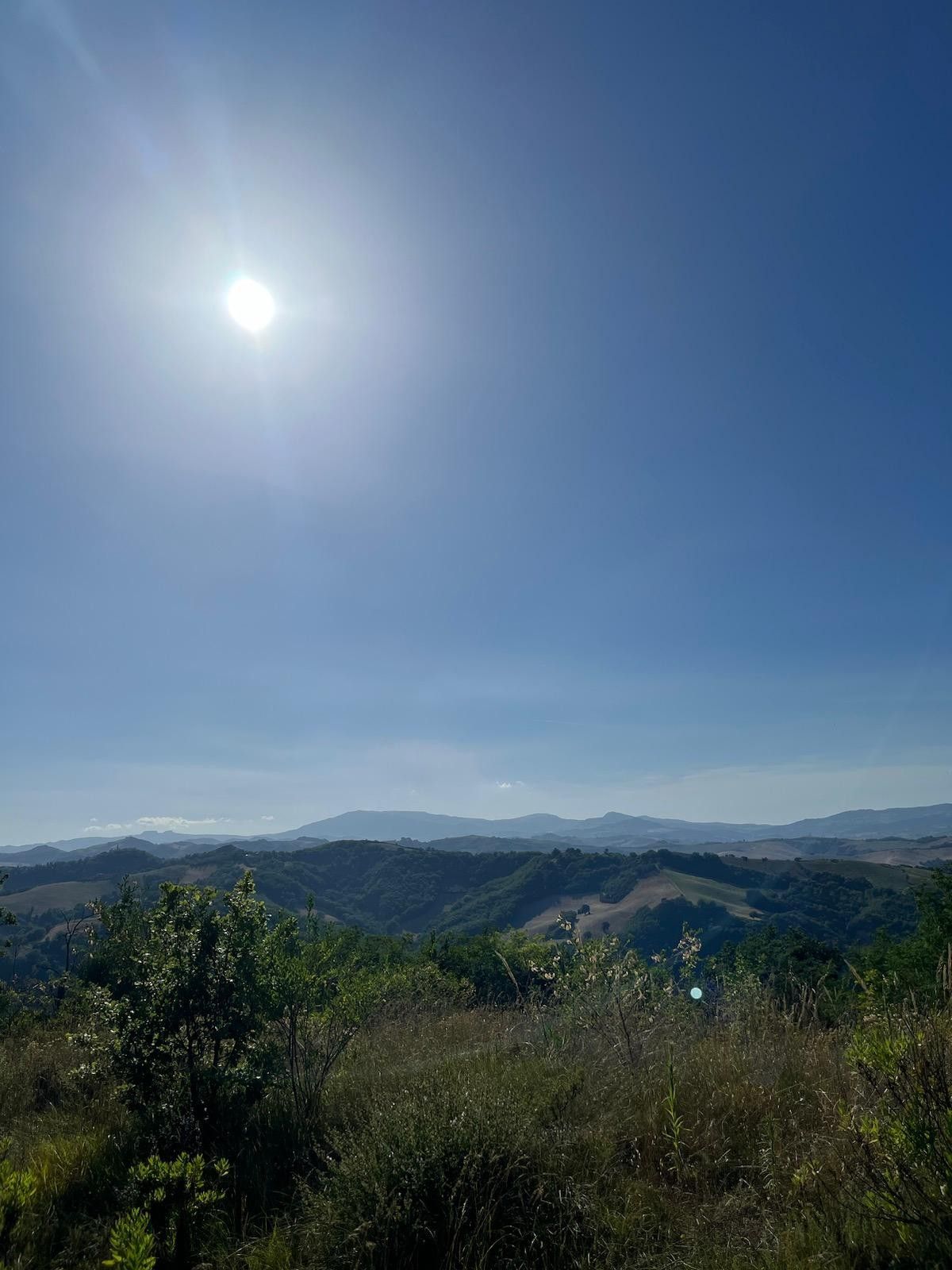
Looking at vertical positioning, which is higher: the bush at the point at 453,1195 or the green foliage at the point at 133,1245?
the green foliage at the point at 133,1245

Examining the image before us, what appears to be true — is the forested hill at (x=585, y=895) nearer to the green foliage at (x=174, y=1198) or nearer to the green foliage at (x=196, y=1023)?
the green foliage at (x=196, y=1023)

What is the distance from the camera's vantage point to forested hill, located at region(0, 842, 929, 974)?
131125 mm

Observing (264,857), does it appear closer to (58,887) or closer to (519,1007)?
(58,887)

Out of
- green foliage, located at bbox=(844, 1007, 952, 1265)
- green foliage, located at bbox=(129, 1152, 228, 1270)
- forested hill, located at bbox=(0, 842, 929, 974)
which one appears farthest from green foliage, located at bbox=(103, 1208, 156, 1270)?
forested hill, located at bbox=(0, 842, 929, 974)

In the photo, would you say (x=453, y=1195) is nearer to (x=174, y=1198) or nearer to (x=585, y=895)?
(x=174, y=1198)

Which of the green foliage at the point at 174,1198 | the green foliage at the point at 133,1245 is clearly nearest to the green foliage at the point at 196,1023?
the green foliage at the point at 174,1198

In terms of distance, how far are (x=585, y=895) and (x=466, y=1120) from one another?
625ft

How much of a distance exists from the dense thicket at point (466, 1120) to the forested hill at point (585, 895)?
12530cm

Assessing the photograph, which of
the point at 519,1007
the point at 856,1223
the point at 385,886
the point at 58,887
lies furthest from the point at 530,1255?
the point at 58,887

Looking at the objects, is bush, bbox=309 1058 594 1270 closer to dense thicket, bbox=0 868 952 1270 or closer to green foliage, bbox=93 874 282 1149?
dense thicket, bbox=0 868 952 1270

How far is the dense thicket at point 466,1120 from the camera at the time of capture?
288cm

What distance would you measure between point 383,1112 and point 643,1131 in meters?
1.70

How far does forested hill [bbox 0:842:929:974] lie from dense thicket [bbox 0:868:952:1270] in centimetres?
12530

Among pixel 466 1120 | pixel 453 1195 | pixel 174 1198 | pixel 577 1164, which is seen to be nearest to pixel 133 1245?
pixel 174 1198
